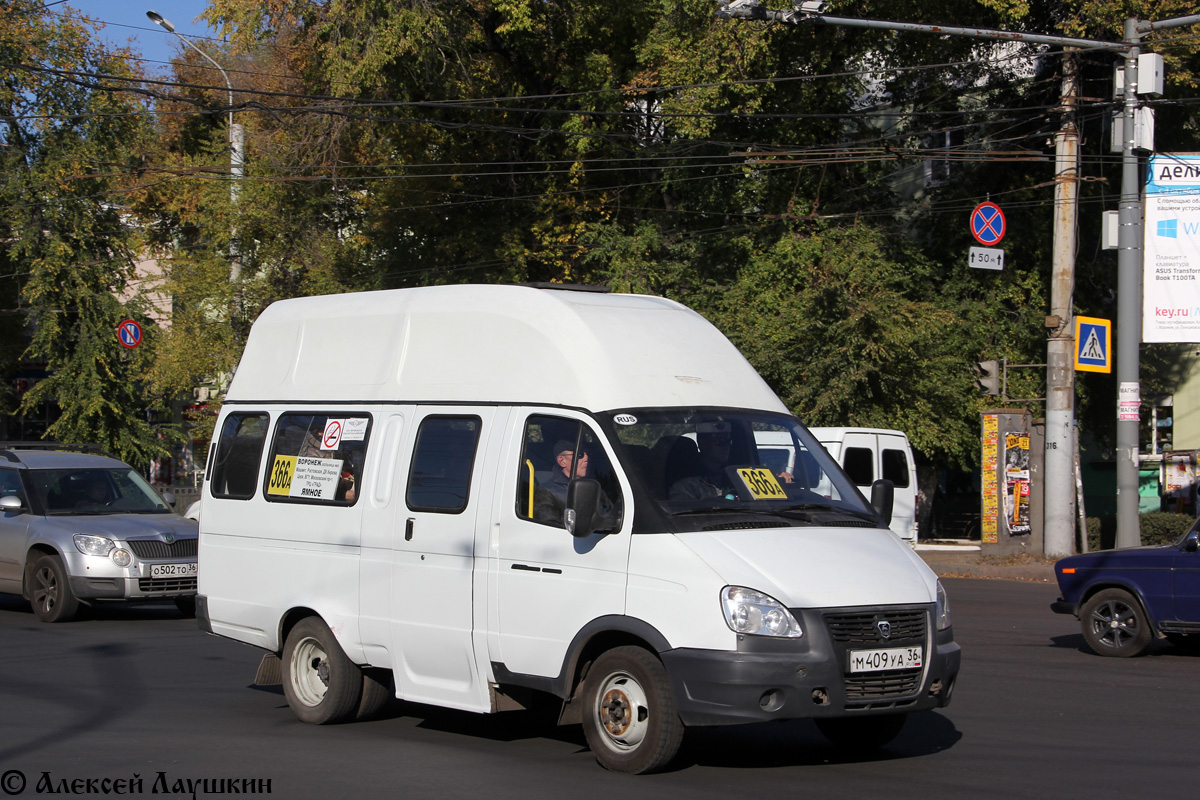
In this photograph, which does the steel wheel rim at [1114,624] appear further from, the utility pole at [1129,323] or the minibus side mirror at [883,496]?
the utility pole at [1129,323]

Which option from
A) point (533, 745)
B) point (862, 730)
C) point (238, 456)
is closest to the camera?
point (862, 730)

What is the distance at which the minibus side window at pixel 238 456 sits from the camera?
924 centimetres

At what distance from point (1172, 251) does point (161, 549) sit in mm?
16853

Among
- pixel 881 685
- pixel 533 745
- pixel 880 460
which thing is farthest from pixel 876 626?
pixel 880 460

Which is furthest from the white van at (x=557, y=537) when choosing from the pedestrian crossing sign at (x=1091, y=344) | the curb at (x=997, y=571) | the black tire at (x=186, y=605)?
the pedestrian crossing sign at (x=1091, y=344)

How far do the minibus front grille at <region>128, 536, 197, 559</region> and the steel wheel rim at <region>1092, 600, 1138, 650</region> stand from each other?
9455mm

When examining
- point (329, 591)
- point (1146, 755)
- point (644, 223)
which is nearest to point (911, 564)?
point (1146, 755)

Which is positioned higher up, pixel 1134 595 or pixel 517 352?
pixel 517 352

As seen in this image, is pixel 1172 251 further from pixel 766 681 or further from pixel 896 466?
pixel 766 681

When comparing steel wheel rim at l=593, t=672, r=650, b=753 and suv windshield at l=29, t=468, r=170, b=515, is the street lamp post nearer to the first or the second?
suv windshield at l=29, t=468, r=170, b=515

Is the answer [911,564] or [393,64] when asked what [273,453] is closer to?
[911,564]

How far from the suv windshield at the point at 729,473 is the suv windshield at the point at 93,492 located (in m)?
9.92

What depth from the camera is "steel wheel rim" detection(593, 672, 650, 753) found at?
6.75 meters

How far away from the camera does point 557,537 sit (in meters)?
7.14
